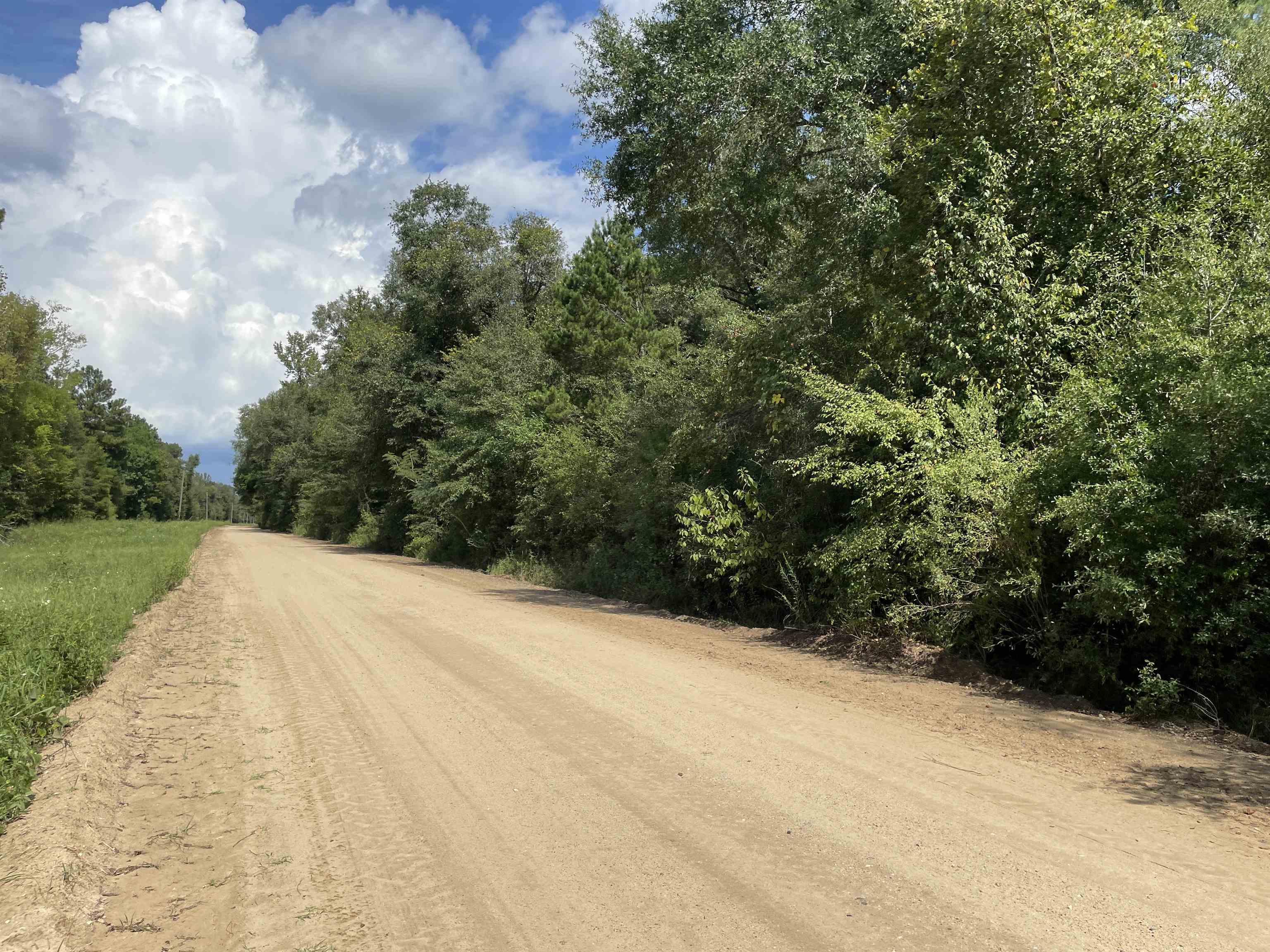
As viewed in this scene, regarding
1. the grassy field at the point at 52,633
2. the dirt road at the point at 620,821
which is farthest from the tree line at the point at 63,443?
the dirt road at the point at 620,821

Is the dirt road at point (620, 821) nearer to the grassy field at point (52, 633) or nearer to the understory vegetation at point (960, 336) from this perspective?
the grassy field at point (52, 633)

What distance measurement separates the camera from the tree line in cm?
4009

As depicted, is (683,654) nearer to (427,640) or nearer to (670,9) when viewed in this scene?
(427,640)

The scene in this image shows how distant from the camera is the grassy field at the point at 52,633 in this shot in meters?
5.64

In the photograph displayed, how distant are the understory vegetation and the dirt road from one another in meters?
1.60

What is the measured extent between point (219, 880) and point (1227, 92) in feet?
47.4

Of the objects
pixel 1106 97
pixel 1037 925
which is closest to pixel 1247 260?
pixel 1106 97

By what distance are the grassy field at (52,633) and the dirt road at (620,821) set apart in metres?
0.30

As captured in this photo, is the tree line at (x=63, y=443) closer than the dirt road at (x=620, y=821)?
No

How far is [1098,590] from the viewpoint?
751cm

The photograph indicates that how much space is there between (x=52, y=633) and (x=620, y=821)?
6.72 m

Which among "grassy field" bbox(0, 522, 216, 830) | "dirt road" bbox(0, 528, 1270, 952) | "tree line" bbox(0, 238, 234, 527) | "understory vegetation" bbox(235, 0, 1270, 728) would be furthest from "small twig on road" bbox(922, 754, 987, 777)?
"tree line" bbox(0, 238, 234, 527)

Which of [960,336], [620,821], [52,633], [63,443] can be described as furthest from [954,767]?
[63,443]

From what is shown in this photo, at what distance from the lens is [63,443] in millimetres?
69375
